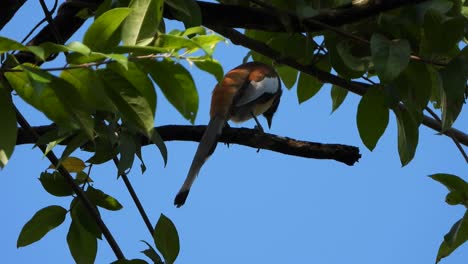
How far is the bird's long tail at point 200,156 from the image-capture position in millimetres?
3189

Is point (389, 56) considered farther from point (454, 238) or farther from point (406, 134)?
point (454, 238)

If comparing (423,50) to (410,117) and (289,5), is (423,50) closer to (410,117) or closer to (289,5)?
(410,117)

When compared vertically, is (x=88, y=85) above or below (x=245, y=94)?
below

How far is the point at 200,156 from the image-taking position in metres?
3.46

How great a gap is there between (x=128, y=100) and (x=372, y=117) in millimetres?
1122

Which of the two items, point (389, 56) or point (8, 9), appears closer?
point (389, 56)

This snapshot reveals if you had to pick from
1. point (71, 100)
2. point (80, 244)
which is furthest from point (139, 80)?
point (80, 244)

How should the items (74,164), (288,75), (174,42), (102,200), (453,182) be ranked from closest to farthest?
1. (174,42)
2. (453,182)
3. (102,200)
4. (74,164)
5. (288,75)

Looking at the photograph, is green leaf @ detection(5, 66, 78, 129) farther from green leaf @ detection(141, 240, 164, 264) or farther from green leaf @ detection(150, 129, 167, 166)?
green leaf @ detection(141, 240, 164, 264)

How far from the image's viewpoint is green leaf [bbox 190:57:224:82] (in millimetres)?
2078

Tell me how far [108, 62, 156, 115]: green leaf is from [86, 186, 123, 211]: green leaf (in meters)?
0.78

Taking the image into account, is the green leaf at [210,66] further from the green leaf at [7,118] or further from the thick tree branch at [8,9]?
the thick tree branch at [8,9]

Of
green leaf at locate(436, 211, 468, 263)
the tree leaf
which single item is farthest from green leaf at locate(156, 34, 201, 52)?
green leaf at locate(436, 211, 468, 263)

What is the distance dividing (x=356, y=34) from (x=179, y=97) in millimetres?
1049
